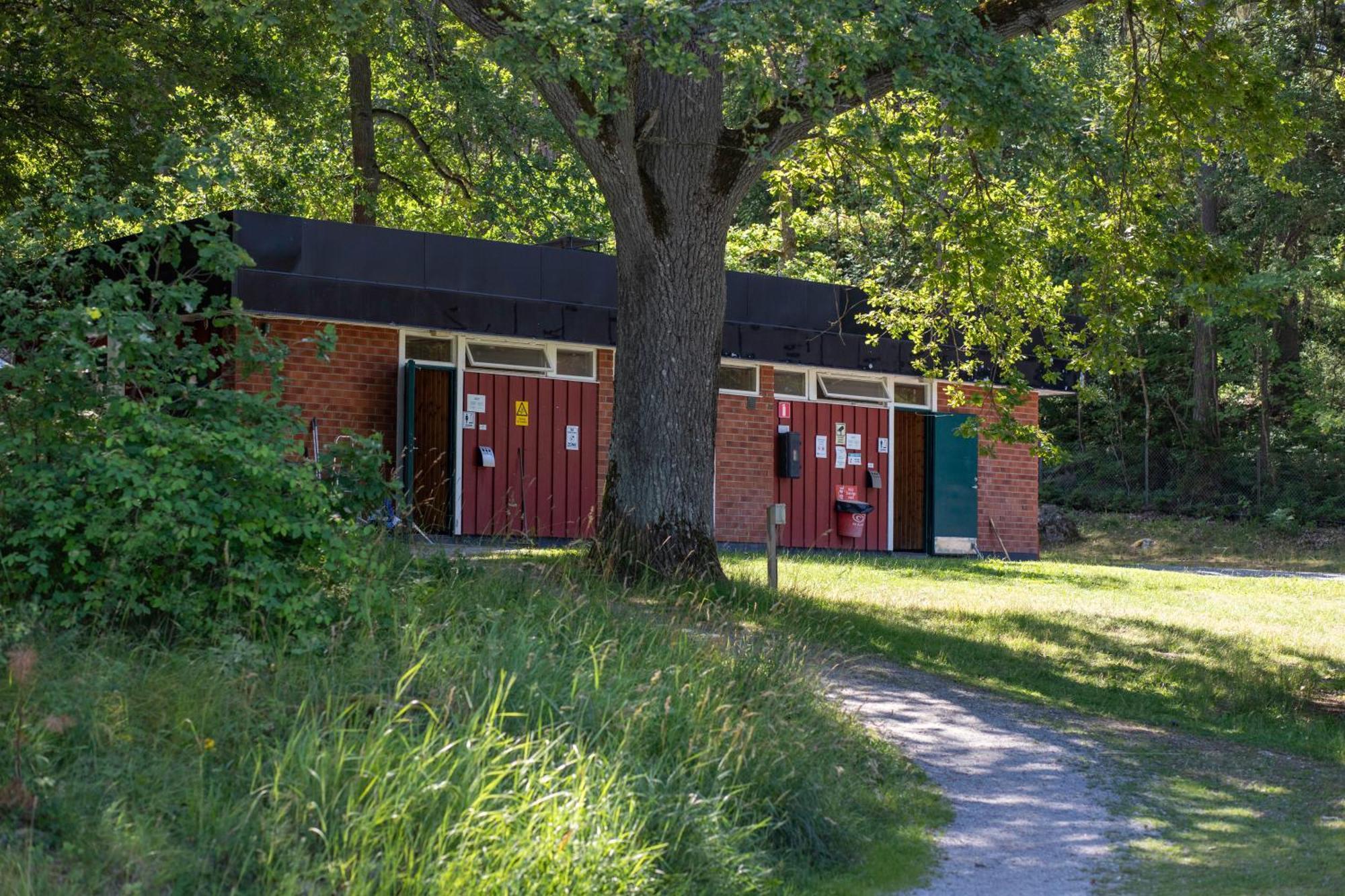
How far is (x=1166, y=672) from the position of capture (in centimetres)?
1149

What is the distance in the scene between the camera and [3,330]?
23.4 ft

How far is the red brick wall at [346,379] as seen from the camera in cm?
1631

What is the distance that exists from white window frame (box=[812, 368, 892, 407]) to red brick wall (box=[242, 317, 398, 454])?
21.6 feet

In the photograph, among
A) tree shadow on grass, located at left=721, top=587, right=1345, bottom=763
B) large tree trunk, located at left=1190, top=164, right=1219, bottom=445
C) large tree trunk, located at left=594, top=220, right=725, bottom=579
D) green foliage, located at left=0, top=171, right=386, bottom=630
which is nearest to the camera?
green foliage, located at left=0, top=171, right=386, bottom=630

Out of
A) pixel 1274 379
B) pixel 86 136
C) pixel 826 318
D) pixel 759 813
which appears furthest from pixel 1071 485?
pixel 759 813

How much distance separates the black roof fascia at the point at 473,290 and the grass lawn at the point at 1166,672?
3.58 metres

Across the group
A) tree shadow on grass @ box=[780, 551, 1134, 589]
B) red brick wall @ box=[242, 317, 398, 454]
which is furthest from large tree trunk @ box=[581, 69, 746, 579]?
red brick wall @ box=[242, 317, 398, 454]

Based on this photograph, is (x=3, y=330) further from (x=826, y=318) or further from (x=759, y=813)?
(x=826, y=318)

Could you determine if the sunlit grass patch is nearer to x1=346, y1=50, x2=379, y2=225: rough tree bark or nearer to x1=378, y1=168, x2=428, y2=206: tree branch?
x1=346, y1=50, x2=379, y2=225: rough tree bark

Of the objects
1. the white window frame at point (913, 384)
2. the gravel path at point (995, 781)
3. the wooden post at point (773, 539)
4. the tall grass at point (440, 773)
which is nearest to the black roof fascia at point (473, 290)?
the white window frame at point (913, 384)

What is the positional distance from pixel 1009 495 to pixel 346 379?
37.2ft

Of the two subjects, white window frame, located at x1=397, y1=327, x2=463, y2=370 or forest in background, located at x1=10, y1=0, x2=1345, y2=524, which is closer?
forest in background, located at x1=10, y1=0, x2=1345, y2=524

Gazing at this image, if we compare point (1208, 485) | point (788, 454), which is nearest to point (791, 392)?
point (788, 454)

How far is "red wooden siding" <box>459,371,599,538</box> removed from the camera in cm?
1767
